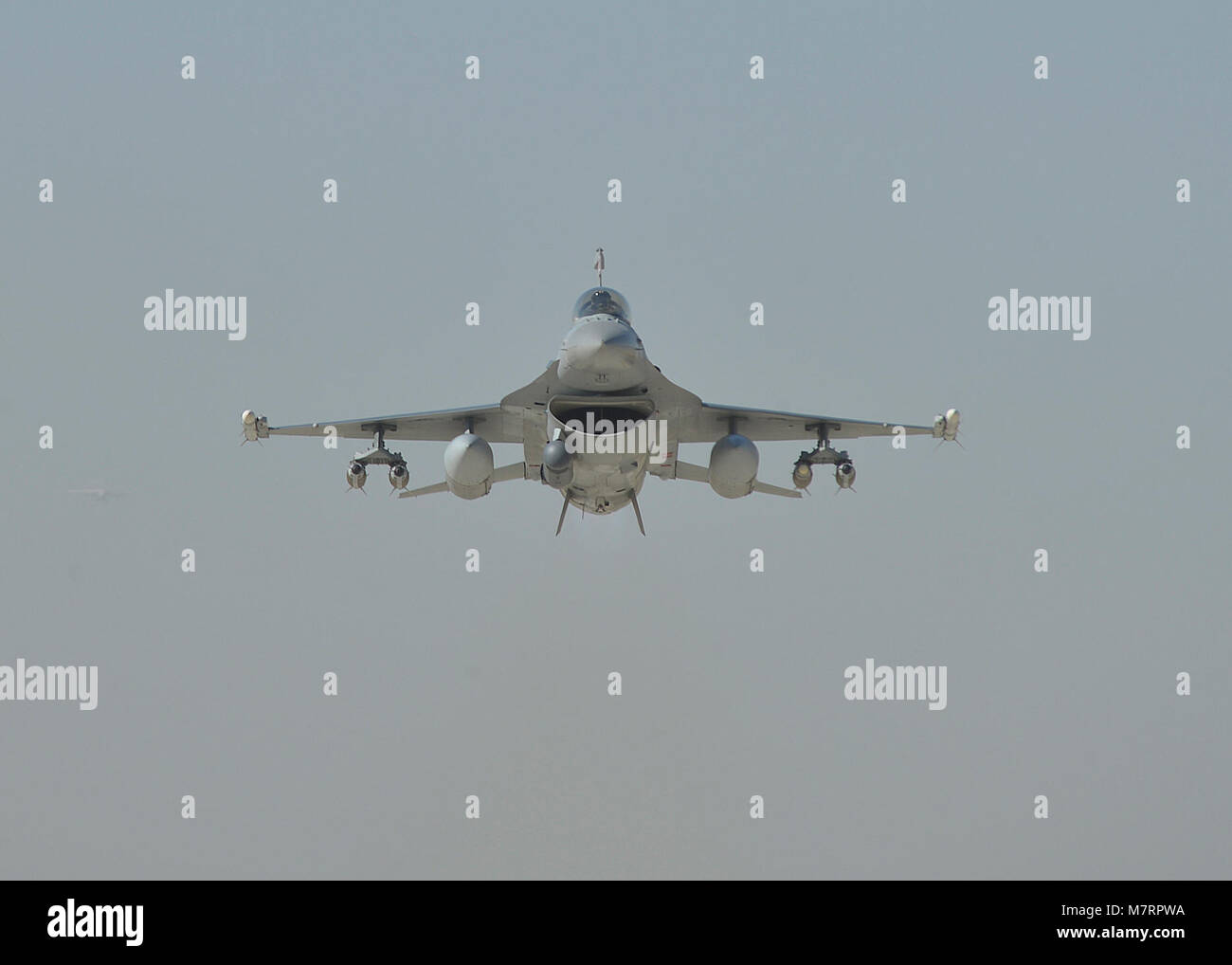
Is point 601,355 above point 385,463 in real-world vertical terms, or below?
above

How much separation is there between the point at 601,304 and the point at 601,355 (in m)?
3.86

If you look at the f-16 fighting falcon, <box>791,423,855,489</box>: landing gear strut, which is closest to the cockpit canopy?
the f-16 fighting falcon

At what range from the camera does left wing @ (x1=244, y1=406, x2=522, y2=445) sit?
3268 cm

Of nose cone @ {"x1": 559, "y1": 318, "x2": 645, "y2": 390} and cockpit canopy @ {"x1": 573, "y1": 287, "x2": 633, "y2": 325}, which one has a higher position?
cockpit canopy @ {"x1": 573, "y1": 287, "x2": 633, "y2": 325}

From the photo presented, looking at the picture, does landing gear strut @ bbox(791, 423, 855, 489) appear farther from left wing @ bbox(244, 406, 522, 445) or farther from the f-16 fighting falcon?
left wing @ bbox(244, 406, 522, 445)

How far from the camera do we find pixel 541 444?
32719 millimetres

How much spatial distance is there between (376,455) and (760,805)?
419 inches

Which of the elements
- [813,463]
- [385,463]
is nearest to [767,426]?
[813,463]

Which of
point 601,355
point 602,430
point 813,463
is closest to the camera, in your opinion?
point 601,355

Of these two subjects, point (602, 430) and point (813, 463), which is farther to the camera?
point (813, 463)

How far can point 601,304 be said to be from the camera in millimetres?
32469

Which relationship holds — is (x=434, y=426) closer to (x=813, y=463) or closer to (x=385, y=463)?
(x=385, y=463)

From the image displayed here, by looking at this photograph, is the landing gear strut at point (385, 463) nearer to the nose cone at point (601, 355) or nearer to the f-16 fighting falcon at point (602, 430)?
the f-16 fighting falcon at point (602, 430)

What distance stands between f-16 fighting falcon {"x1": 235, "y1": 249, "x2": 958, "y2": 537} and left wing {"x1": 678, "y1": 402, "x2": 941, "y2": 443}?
3 centimetres
